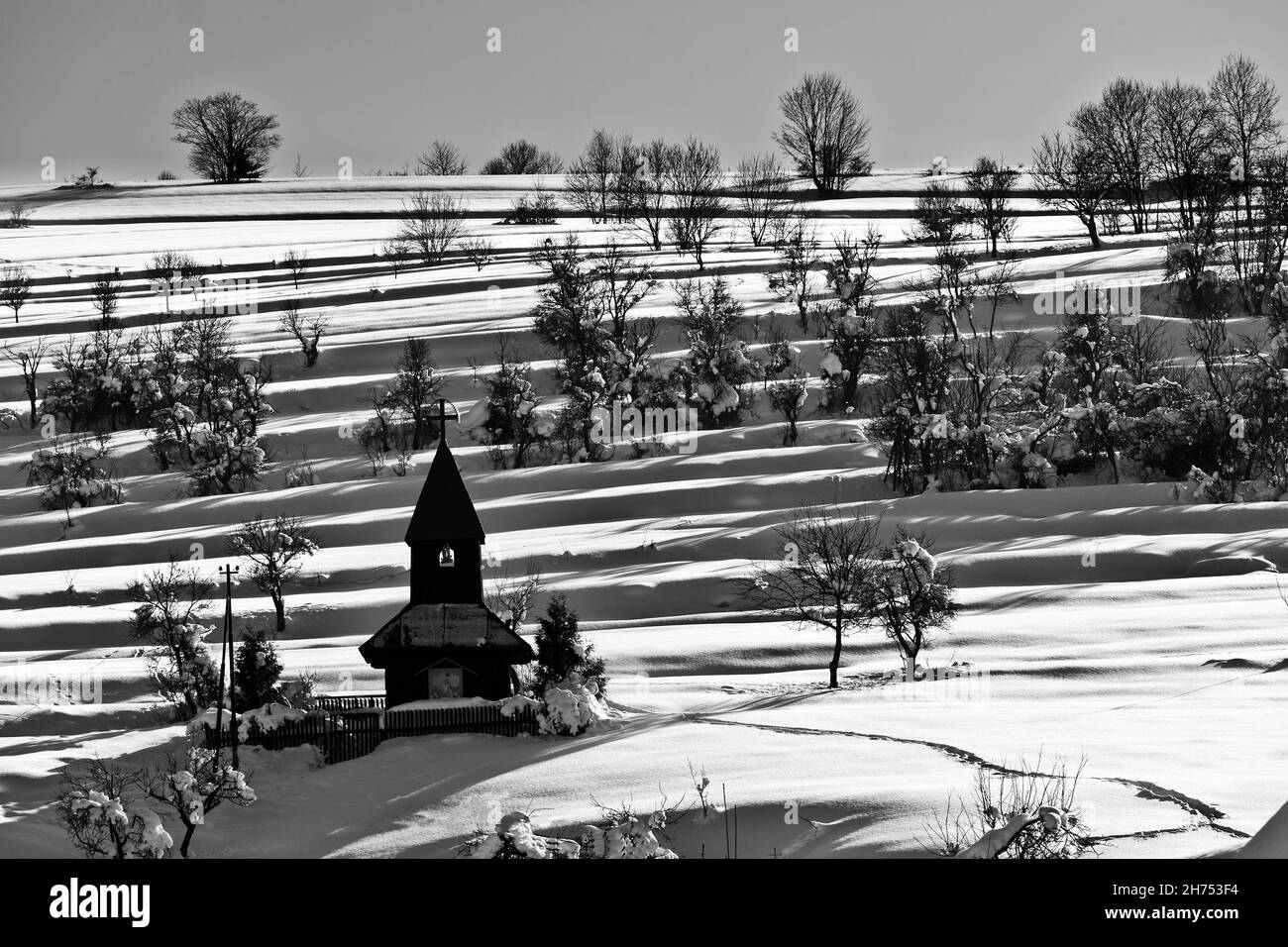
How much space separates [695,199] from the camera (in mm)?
98062

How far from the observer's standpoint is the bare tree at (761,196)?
99.8m

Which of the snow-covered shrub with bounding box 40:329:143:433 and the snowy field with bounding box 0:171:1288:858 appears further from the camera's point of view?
the snow-covered shrub with bounding box 40:329:143:433

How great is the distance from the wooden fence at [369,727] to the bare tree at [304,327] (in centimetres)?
4126

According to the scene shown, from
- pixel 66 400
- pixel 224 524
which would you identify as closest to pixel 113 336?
pixel 66 400

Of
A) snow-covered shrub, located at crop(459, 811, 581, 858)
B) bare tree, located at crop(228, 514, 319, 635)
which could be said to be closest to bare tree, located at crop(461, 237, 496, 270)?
bare tree, located at crop(228, 514, 319, 635)

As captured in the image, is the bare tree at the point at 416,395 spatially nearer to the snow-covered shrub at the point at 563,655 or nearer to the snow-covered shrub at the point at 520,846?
the snow-covered shrub at the point at 563,655

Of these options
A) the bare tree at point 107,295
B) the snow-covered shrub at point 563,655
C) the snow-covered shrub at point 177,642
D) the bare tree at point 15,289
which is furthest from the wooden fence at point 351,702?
the bare tree at point 15,289

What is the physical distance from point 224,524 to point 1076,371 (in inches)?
1244

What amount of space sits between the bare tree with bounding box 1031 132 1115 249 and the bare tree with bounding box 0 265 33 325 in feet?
197

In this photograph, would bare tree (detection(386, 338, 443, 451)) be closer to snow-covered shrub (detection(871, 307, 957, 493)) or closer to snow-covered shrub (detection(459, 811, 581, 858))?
snow-covered shrub (detection(871, 307, 957, 493))

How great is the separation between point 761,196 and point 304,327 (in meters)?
46.7

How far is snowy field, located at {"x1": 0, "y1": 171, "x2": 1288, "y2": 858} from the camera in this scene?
21281 mm
